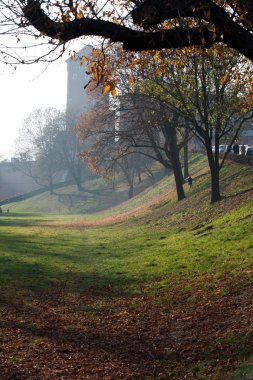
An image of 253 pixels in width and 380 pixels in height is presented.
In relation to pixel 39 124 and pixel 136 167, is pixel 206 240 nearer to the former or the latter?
pixel 136 167

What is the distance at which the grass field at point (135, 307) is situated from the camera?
8.86 metres

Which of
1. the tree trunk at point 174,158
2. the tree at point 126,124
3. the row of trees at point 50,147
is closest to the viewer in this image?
the tree at point 126,124

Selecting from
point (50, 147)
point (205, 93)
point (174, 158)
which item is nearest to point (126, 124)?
point (174, 158)

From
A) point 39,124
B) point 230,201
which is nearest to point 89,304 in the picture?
point 230,201

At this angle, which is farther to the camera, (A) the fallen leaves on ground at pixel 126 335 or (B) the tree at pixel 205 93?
(B) the tree at pixel 205 93

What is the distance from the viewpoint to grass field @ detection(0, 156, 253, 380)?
886cm

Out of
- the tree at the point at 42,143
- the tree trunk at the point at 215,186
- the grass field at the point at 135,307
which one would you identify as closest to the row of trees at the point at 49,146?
the tree at the point at 42,143

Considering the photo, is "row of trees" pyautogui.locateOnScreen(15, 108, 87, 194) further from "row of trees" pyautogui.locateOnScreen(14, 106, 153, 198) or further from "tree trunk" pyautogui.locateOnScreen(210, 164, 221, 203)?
"tree trunk" pyautogui.locateOnScreen(210, 164, 221, 203)

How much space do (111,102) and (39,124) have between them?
218 feet

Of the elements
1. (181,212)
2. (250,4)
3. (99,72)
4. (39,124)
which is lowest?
(181,212)

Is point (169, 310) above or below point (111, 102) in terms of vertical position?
below

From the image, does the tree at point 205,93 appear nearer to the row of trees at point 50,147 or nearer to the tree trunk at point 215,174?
the tree trunk at point 215,174

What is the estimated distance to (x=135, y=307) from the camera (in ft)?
43.5

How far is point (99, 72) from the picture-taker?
10.4 m
